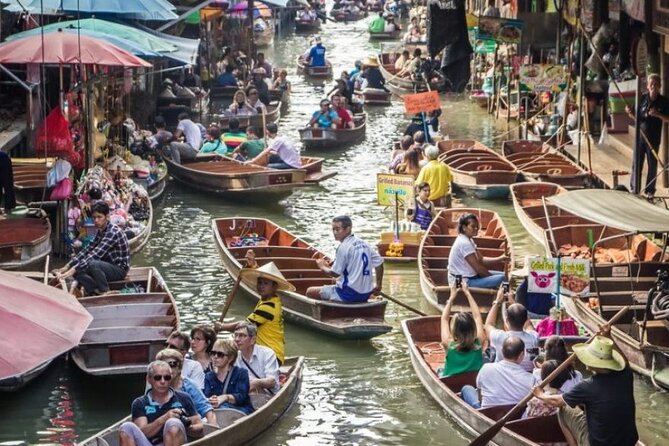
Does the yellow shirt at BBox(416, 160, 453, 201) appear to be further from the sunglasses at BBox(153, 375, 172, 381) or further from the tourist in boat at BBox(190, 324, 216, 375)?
the sunglasses at BBox(153, 375, 172, 381)

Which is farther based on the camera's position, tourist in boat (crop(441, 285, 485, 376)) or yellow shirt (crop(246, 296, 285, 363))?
yellow shirt (crop(246, 296, 285, 363))

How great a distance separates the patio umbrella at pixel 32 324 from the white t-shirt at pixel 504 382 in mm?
3760

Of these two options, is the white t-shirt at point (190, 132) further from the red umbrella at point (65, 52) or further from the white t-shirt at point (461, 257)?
the white t-shirt at point (461, 257)

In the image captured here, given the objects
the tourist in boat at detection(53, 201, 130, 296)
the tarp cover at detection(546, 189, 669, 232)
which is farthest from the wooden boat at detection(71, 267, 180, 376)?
the tarp cover at detection(546, 189, 669, 232)

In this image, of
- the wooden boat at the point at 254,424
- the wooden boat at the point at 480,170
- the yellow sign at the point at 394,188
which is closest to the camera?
the wooden boat at the point at 254,424

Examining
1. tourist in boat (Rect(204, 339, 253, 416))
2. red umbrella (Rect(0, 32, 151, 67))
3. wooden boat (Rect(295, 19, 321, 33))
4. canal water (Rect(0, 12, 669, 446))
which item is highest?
red umbrella (Rect(0, 32, 151, 67))

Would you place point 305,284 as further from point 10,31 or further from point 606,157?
point 10,31

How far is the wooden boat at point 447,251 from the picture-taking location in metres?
15.4

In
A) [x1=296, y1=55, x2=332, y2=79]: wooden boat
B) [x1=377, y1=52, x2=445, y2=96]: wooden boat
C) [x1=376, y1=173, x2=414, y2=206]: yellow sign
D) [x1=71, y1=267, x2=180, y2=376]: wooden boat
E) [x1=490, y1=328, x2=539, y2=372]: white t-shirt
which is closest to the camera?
[x1=490, y1=328, x2=539, y2=372]: white t-shirt

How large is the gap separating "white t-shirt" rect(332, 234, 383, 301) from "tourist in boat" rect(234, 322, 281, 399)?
244 centimetres

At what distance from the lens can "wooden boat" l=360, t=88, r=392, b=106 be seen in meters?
34.2

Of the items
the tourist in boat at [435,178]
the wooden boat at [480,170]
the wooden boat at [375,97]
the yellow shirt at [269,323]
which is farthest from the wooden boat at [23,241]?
the wooden boat at [375,97]

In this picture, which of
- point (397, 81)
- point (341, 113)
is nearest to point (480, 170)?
point (341, 113)

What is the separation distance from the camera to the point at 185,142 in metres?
24.7
